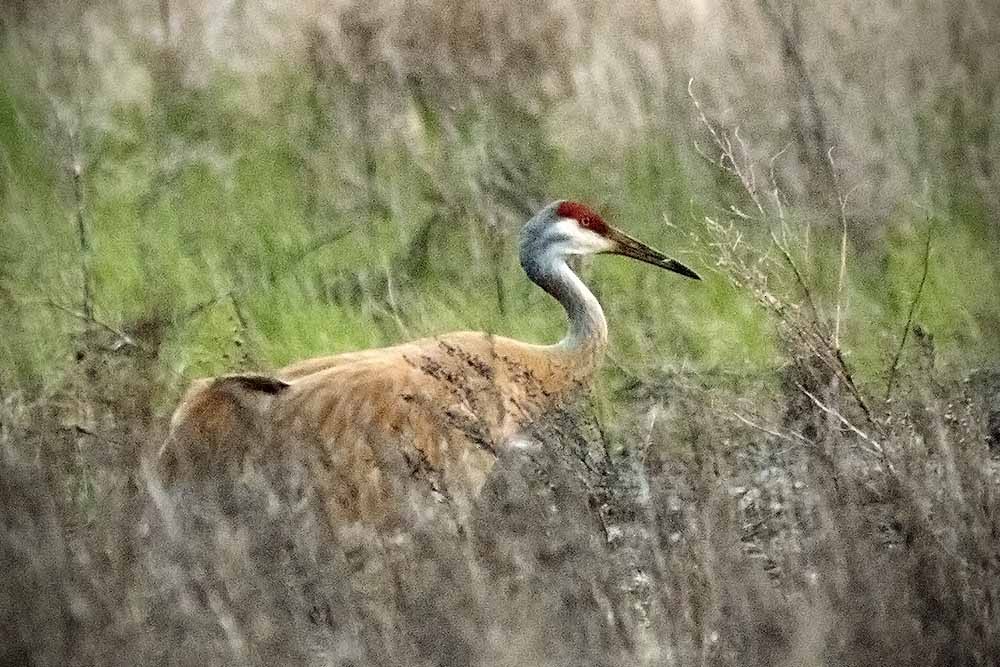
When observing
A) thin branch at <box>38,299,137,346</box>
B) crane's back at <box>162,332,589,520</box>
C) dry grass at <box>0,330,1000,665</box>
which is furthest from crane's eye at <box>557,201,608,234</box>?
thin branch at <box>38,299,137,346</box>

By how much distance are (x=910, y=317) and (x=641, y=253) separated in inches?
24.8

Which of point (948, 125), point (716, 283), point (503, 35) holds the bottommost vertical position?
point (716, 283)

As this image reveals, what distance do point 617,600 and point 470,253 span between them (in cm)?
83

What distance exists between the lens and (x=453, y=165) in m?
3.01

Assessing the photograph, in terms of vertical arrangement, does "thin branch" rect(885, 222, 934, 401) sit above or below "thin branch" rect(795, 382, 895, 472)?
above

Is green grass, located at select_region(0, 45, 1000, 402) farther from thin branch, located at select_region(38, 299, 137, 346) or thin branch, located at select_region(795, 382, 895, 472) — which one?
thin branch, located at select_region(795, 382, 895, 472)

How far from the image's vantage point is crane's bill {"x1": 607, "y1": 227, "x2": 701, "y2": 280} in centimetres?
299

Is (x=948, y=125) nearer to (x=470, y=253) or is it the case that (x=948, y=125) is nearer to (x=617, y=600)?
(x=470, y=253)

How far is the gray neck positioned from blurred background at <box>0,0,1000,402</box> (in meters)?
0.03

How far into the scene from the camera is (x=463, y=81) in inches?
118

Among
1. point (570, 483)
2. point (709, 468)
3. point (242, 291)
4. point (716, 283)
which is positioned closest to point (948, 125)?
point (716, 283)

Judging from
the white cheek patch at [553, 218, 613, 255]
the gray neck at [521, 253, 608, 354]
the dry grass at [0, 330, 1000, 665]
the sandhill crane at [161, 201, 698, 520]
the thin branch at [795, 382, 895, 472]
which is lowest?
the dry grass at [0, 330, 1000, 665]

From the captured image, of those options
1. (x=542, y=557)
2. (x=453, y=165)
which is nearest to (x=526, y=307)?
(x=453, y=165)

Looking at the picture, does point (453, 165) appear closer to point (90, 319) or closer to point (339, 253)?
point (339, 253)
